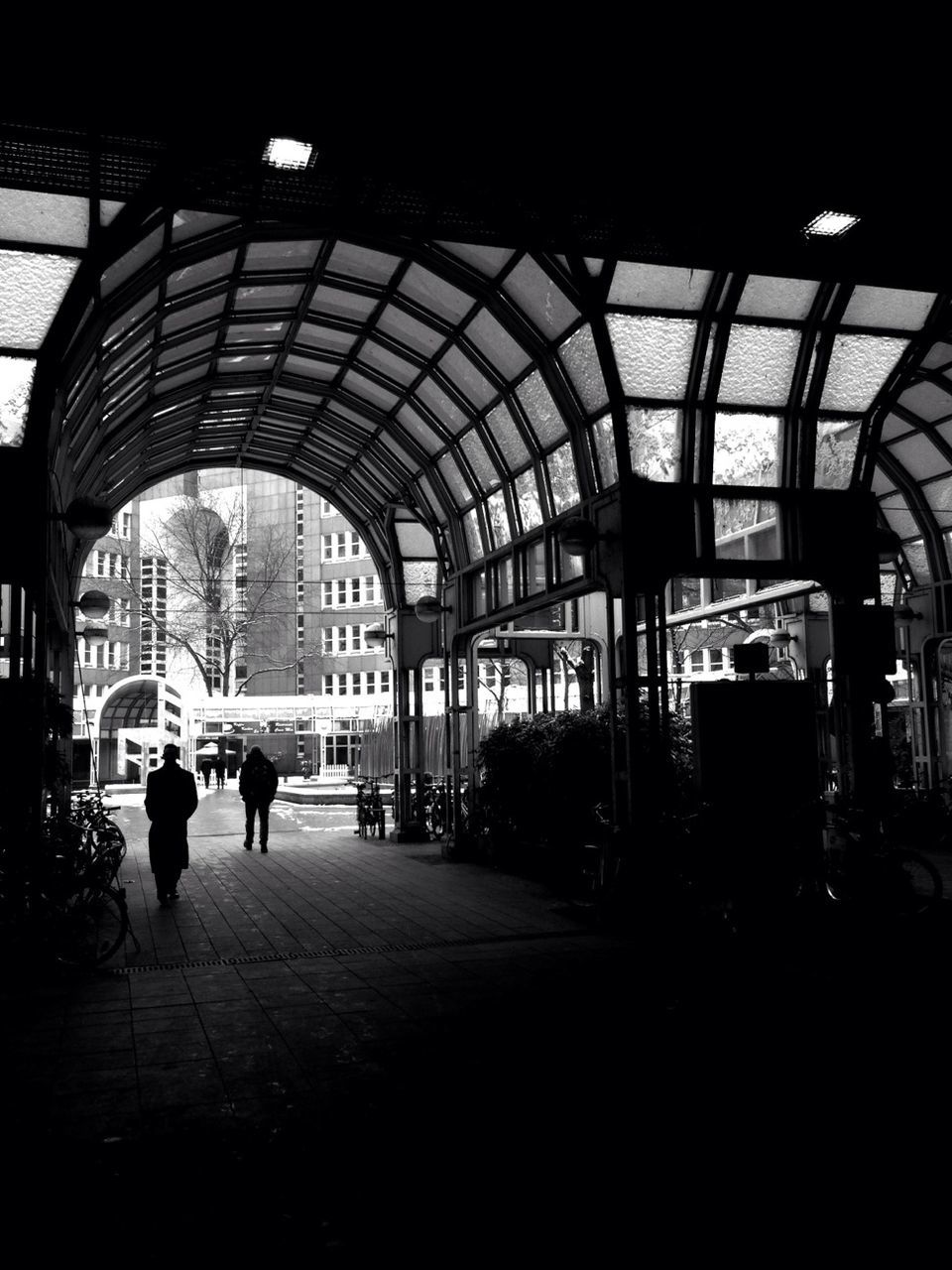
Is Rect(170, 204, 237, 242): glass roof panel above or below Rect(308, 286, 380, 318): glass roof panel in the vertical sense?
below

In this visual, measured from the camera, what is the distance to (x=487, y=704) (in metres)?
42.4

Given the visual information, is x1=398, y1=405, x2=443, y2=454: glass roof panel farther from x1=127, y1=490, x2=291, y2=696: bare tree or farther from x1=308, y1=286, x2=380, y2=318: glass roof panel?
x1=127, y1=490, x2=291, y2=696: bare tree

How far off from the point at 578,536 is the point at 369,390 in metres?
6.25

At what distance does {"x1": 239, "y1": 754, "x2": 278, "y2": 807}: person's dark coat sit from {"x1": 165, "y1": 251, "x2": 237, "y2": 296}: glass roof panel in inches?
313

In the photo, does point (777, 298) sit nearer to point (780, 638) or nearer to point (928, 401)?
point (928, 401)

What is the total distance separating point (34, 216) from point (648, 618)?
6.64 m

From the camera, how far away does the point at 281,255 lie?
12.0m

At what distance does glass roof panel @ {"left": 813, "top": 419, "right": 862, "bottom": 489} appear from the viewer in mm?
11828

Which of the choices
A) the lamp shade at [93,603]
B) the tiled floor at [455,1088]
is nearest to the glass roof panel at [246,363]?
the lamp shade at [93,603]

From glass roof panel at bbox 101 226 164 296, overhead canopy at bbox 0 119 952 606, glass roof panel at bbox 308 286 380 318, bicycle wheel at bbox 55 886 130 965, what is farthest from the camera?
glass roof panel at bbox 308 286 380 318

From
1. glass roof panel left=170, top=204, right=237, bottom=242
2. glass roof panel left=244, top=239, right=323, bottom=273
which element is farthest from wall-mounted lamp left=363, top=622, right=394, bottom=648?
glass roof panel left=170, top=204, right=237, bottom=242

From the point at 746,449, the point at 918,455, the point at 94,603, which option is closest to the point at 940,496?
the point at 918,455

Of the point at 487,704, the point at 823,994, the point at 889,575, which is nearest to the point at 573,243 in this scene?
the point at 823,994

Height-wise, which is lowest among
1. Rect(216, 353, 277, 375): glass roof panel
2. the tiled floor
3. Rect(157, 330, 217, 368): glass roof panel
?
the tiled floor
